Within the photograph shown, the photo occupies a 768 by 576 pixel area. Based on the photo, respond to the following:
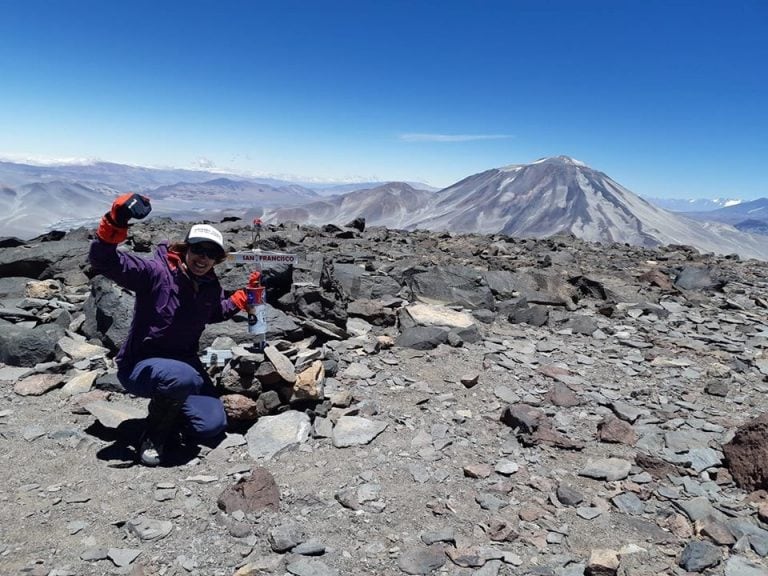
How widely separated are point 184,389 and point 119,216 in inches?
65.4

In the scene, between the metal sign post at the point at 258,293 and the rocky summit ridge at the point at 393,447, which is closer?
the rocky summit ridge at the point at 393,447

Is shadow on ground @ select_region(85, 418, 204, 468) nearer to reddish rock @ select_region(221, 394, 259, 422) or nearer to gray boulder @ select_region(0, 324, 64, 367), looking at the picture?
reddish rock @ select_region(221, 394, 259, 422)

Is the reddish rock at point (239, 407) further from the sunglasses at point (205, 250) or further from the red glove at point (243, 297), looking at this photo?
the sunglasses at point (205, 250)

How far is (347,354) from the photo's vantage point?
6719mm

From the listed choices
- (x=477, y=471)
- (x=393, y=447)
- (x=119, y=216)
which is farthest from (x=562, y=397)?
(x=119, y=216)

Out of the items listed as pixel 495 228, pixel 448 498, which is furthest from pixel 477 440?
pixel 495 228

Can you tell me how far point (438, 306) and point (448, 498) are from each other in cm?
523

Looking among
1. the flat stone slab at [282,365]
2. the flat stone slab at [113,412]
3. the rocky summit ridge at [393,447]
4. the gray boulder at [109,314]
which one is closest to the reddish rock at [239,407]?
the rocky summit ridge at [393,447]

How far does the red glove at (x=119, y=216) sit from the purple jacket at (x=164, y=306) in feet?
1.15

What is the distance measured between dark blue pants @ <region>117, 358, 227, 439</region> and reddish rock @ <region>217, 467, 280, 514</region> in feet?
3.09

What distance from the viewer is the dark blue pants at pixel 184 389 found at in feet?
14.1

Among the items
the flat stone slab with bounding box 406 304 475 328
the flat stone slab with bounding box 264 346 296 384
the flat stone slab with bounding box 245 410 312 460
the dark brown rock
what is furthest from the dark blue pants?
the flat stone slab with bounding box 406 304 475 328

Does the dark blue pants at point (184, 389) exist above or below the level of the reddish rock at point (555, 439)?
above

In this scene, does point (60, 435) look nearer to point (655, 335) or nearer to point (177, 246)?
point (177, 246)
